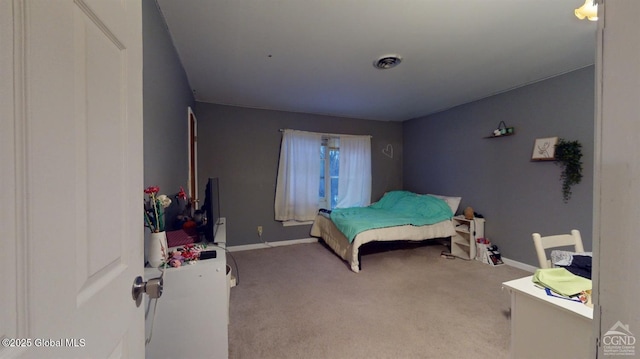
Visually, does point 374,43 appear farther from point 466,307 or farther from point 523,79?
point 466,307

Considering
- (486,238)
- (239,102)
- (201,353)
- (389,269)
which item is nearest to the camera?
(201,353)

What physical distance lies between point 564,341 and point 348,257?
2.23m

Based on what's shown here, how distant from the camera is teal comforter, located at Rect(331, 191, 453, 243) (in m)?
3.09

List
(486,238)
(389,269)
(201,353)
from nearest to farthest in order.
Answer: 1. (201,353)
2. (389,269)
3. (486,238)

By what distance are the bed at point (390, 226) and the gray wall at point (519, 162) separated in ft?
1.69

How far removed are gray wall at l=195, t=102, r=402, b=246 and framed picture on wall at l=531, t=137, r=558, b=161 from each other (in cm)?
296

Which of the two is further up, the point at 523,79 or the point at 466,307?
the point at 523,79

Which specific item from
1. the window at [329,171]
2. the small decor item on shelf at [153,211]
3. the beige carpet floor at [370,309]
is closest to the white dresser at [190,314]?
the small decor item on shelf at [153,211]

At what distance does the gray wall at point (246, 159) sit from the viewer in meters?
3.70

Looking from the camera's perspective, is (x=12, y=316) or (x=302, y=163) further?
(x=302, y=163)

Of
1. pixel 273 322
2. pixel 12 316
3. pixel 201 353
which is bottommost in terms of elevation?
pixel 273 322

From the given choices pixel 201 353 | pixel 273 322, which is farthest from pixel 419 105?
pixel 201 353

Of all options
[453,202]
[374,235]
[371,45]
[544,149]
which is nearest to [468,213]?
[453,202]

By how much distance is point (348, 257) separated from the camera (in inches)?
121
